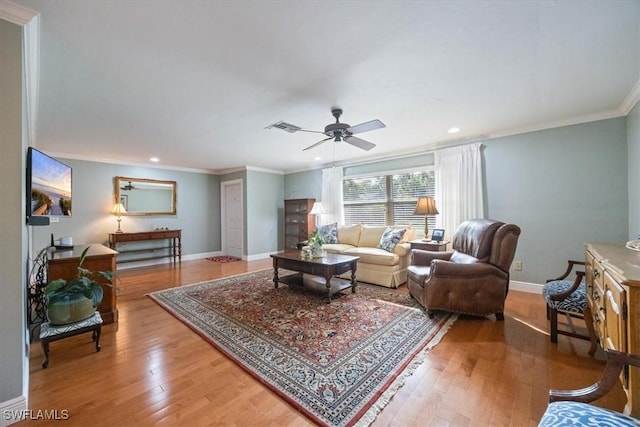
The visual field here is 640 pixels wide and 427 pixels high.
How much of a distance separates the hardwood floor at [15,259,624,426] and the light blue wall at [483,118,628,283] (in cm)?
138

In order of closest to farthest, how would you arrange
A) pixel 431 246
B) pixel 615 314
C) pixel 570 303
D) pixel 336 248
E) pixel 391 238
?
pixel 615 314 < pixel 570 303 < pixel 431 246 < pixel 391 238 < pixel 336 248

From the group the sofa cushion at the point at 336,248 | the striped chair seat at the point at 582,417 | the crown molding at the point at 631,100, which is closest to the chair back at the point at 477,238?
the crown molding at the point at 631,100

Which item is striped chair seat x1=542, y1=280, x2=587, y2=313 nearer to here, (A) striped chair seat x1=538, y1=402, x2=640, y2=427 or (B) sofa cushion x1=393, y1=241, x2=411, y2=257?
(A) striped chair seat x1=538, y1=402, x2=640, y2=427

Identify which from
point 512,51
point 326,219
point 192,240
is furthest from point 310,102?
point 192,240

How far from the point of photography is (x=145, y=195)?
573 cm

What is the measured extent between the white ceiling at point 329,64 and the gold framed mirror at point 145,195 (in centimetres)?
191

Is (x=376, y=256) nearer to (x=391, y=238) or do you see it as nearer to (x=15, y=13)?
(x=391, y=238)

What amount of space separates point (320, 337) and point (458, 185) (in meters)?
3.25

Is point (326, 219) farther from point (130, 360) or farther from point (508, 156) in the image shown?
point (130, 360)

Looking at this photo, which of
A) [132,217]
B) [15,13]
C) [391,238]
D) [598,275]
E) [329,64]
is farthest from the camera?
[132,217]

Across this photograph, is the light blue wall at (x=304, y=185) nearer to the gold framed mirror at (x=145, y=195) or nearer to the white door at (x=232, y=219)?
the white door at (x=232, y=219)

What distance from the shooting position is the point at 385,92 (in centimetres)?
249

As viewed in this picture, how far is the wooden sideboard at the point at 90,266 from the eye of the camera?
7.93ft

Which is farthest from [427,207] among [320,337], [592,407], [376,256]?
[592,407]
